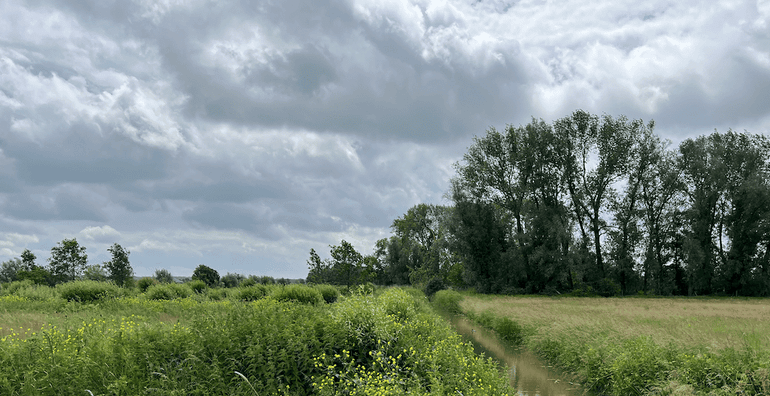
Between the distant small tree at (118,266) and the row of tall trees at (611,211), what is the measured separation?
39.1 metres

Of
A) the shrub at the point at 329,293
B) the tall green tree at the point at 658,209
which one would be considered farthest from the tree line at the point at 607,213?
the shrub at the point at 329,293

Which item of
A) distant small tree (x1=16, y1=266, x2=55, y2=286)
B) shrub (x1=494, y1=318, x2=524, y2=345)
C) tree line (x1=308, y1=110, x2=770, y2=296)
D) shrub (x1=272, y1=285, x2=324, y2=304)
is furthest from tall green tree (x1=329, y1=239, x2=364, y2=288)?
distant small tree (x1=16, y1=266, x2=55, y2=286)

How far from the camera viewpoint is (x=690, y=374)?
947cm

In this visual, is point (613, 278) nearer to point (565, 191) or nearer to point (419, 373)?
point (565, 191)

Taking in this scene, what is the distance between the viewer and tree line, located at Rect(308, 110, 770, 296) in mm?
38781

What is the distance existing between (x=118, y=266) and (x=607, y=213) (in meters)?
55.2

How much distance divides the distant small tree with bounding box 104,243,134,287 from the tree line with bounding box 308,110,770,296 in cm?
2990

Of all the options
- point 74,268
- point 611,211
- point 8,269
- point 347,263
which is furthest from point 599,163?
point 8,269

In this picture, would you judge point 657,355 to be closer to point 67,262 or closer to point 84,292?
point 84,292

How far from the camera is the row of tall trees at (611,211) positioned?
1531 inches

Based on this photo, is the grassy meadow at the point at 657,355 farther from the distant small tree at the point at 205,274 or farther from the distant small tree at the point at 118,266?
the distant small tree at the point at 205,274

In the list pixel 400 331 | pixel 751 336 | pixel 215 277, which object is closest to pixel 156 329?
pixel 400 331

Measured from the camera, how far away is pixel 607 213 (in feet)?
138

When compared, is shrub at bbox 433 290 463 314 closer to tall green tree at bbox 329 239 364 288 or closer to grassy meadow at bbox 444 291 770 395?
tall green tree at bbox 329 239 364 288
